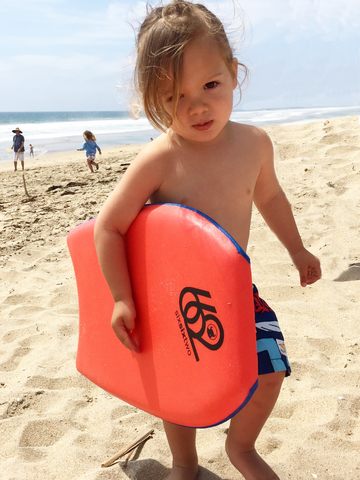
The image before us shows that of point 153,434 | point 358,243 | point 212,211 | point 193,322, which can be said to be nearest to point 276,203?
point 212,211

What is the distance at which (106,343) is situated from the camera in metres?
1.59

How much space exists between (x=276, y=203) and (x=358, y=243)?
1.89 metres

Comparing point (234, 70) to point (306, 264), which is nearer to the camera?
point (234, 70)

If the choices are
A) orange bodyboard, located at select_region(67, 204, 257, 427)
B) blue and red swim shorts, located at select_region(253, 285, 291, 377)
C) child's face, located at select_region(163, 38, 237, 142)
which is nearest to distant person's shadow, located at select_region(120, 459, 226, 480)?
orange bodyboard, located at select_region(67, 204, 257, 427)

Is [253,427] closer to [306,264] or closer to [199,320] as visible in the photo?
[199,320]

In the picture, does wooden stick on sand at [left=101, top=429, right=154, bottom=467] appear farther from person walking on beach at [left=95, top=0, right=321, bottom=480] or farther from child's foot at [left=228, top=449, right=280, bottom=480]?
child's foot at [left=228, top=449, right=280, bottom=480]

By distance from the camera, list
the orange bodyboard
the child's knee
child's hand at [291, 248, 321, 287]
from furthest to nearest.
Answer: child's hand at [291, 248, 321, 287] → the child's knee → the orange bodyboard

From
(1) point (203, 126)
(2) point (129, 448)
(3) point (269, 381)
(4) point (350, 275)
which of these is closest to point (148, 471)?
(2) point (129, 448)

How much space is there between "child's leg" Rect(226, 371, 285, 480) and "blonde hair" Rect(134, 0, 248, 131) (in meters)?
0.89

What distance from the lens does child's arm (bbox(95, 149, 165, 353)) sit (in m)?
1.45

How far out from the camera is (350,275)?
3.03 m

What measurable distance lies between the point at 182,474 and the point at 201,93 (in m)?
1.26

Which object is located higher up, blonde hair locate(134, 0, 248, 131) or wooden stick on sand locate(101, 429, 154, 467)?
blonde hair locate(134, 0, 248, 131)

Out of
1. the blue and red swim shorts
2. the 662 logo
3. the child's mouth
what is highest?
the child's mouth
